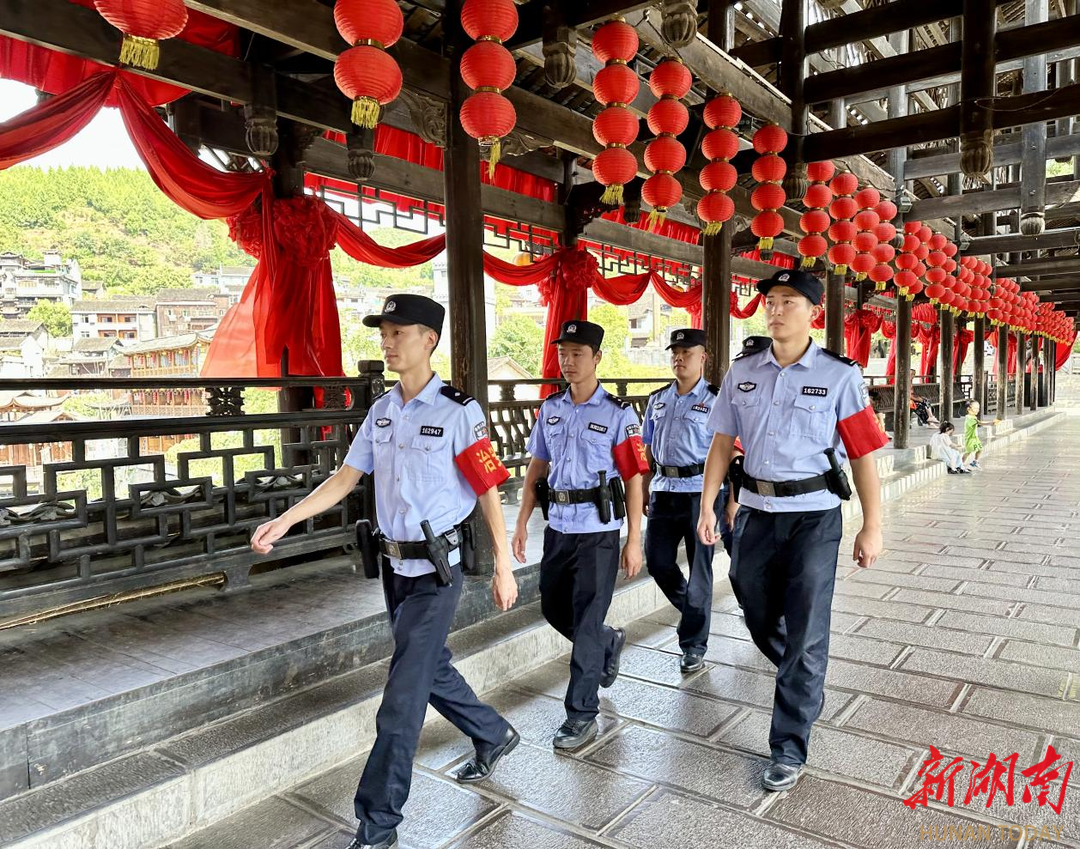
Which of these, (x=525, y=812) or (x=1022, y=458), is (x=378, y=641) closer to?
(x=525, y=812)

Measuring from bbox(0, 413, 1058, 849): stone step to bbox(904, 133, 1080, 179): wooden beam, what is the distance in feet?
25.6

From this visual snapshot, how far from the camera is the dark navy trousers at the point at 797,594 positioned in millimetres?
2582

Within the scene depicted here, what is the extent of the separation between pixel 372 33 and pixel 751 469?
234cm

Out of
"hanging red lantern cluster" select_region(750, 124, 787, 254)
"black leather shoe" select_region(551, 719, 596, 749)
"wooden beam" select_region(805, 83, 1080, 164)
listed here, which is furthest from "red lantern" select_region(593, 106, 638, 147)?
"black leather shoe" select_region(551, 719, 596, 749)

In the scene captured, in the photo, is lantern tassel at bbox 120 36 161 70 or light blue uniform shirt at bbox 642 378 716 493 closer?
lantern tassel at bbox 120 36 161 70

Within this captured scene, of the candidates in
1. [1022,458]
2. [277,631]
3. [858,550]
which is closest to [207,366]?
[277,631]

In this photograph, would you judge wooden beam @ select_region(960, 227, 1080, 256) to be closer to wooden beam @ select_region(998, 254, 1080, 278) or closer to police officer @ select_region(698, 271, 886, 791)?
wooden beam @ select_region(998, 254, 1080, 278)

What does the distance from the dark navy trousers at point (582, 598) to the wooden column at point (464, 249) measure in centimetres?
160

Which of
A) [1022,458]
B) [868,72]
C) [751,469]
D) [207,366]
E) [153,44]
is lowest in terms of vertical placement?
[1022,458]

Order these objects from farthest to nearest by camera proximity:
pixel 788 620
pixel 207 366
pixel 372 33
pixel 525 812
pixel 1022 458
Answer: pixel 1022 458 < pixel 207 366 < pixel 372 33 < pixel 788 620 < pixel 525 812

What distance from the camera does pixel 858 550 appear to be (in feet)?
9.03

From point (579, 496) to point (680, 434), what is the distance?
97 centimetres

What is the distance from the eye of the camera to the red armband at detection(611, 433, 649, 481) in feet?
10.2

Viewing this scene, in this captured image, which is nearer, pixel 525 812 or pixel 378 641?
pixel 525 812
